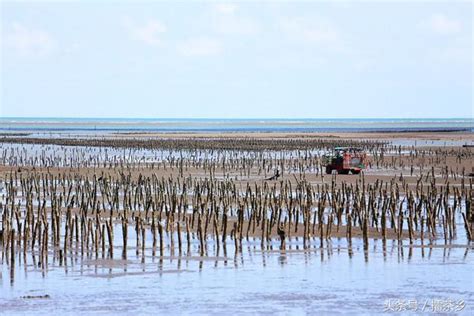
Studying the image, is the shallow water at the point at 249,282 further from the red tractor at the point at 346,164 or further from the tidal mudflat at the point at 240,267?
the red tractor at the point at 346,164

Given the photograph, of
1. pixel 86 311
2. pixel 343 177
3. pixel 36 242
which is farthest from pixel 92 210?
pixel 343 177

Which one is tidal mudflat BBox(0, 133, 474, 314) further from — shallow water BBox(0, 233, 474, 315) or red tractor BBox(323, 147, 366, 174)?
red tractor BBox(323, 147, 366, 174)

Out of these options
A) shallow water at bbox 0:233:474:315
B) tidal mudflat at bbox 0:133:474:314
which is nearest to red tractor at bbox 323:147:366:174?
tidal mudflat at bbox 0:133:474:314

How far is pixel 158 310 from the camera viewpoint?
1555 centimetres

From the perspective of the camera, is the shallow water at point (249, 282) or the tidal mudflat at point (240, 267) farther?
the tidal mudflat at point (240, 267)

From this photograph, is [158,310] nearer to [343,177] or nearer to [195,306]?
[195,306]

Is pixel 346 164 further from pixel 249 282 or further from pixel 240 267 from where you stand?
pixel 249 282

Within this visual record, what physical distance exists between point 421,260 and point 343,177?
67.5ft

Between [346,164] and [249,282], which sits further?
[346,164]

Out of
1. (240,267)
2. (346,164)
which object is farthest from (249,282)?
(346,164)

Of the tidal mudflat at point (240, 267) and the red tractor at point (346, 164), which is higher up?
the red tractor at point (346, 164)

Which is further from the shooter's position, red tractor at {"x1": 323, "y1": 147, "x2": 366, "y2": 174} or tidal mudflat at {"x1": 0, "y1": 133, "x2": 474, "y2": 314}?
red tractor at {"x1": 323, "y1": 147, "x2": 366, "y2": 174}

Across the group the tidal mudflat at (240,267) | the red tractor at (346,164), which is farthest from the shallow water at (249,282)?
the red tractor at (346,164)

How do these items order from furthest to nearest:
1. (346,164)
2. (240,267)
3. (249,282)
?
(346,164) → (240,267) → (249,282)
